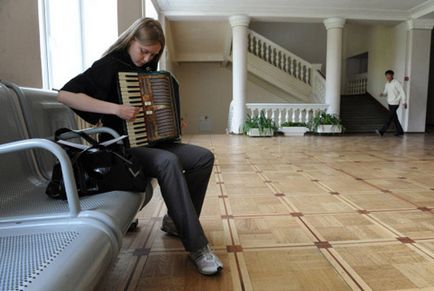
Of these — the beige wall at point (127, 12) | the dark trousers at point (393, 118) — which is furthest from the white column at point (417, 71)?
the beige wall at point (127, 12)

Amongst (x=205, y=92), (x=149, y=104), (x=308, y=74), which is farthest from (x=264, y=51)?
(x=149, y=104)

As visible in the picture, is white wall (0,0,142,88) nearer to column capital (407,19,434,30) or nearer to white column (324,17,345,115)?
white column (324,17,345,115)

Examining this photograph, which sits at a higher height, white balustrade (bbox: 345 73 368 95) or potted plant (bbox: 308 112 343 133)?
white balustrade (bbox: 345 73 368 95)

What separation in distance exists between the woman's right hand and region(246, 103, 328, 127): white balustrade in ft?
23.5

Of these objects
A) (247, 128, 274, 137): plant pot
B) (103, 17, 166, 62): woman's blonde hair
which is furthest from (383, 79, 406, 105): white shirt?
(103, 17, 166, 62): woman's blonde hair

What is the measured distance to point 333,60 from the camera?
8492 millimetres

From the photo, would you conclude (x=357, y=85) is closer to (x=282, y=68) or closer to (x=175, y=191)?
(x=282, y=68)

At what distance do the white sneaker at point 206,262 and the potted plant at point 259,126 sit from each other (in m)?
6.57

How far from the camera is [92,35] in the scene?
13.7ft

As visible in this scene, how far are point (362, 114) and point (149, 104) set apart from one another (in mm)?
9209

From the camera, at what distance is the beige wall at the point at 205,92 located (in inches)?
453

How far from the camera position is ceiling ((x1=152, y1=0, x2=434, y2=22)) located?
768 centimetres

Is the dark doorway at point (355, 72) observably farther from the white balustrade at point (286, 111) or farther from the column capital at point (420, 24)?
the white balustrade at point (286, 111)

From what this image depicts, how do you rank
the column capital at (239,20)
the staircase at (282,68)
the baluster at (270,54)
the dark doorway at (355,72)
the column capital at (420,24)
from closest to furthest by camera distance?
the column capital at (239,20), the column capital at (420,24), the staircase at (282,68), the baluster at (270,54), the dark doorway at (355,72)
